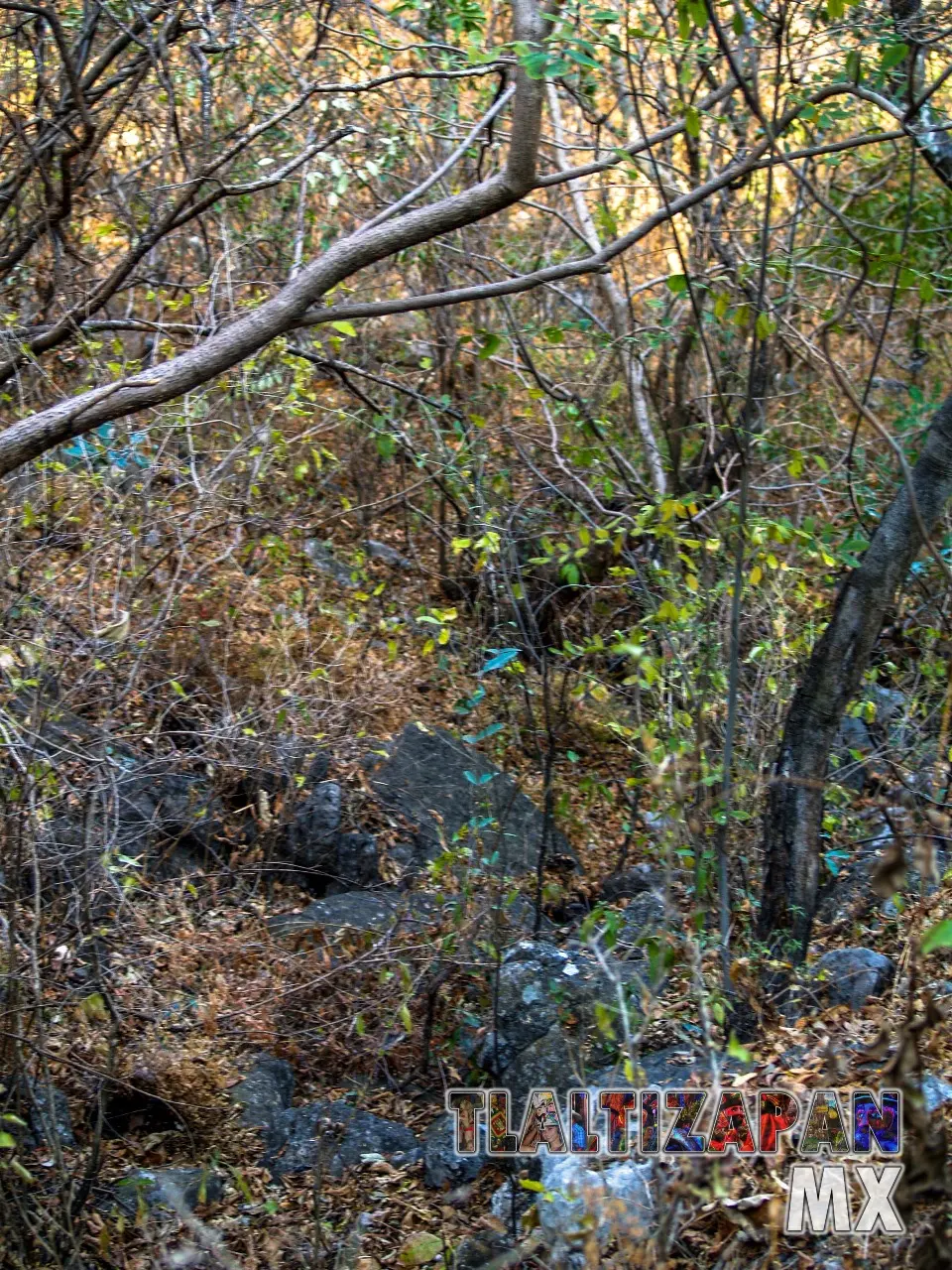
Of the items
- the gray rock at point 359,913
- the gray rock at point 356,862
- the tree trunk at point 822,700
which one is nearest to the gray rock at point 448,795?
the gray rock at point 356,862

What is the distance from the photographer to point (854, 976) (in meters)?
3.77

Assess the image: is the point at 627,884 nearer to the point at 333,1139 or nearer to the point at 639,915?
the point at 639,915

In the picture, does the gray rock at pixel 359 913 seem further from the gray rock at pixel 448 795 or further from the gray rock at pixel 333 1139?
the gray rock at pixel 333 1139

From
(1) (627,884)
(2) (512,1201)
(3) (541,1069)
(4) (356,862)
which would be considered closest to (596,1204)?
(2) (512,1201)

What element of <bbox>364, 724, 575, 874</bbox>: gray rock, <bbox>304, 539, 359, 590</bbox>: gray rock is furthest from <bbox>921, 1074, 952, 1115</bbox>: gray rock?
<bbox>304, 539, 359, 590</bbox>: gray rock

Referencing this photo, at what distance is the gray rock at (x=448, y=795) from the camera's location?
537 centimetres

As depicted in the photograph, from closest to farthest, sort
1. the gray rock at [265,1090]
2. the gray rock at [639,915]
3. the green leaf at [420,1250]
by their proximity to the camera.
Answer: the green leaf at [420,1250] < the gray rock at [265,1090] < the gray rock at [639,915]

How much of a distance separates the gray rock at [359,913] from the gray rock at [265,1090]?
629 mm

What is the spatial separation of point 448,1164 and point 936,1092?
56.9 inches

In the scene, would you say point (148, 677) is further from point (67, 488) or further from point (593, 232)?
point (593, 232)

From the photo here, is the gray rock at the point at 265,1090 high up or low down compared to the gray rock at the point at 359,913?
down

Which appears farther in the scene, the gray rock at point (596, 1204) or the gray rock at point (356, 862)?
the gray rock at point (356, 862)

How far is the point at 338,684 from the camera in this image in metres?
5.79

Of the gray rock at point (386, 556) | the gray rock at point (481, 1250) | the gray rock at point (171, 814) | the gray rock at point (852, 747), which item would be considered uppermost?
the gray rock at point (386, 556)
